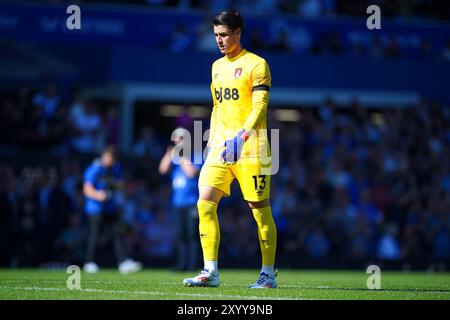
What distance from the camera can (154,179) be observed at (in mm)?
21750

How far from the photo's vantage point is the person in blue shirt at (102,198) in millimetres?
18203

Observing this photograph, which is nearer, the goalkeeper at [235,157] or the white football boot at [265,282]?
the goalkeeper at [235,157]

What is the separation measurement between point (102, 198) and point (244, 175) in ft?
26.8

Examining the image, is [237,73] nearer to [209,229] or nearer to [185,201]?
[209,229]

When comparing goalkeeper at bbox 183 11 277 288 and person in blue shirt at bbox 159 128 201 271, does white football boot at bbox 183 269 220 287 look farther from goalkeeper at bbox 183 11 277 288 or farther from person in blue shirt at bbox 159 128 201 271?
person in blue shirt at bbox 159 128 201 271

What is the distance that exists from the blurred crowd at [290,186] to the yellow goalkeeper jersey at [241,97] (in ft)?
31.0

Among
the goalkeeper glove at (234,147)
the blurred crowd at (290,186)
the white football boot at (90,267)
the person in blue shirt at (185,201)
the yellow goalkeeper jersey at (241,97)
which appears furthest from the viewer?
the blurred crowd at (290,186)

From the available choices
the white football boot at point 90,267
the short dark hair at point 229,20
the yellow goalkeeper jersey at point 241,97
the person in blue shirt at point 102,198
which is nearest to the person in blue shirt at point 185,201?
the person in blue shirt at point 102,198

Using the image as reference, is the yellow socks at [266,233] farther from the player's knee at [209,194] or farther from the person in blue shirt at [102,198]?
the person in blue shirt at [102,198]

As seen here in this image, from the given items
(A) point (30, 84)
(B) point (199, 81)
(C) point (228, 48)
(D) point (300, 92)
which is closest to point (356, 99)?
(D) point (300, 92)

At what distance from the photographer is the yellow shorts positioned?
1038 cm

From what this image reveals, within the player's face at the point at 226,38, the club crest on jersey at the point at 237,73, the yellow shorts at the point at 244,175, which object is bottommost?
the yellow shorts at the point at 244,175

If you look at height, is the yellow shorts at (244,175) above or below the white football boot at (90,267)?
above

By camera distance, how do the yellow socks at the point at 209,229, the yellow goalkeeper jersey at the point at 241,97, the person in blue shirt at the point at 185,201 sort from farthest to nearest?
the person in blue shirt at the point at 185,201 < the yellow socks at the point at 209,229 < the yellow goalkeeper jersey at the point at 241,97
